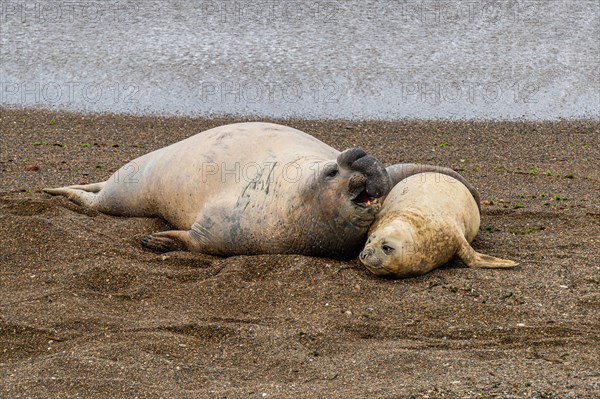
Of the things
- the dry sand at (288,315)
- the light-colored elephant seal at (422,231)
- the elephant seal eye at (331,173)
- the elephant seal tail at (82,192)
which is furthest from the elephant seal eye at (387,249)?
the elephant seal tail at (82,192)

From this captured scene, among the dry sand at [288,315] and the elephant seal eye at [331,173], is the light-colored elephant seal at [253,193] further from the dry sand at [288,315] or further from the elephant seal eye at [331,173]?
the dry sand at [288,315]

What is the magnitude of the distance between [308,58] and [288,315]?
329 inches

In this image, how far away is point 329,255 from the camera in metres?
5.72

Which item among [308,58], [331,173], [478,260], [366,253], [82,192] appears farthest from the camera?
[308,58]

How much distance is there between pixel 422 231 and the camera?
554cm

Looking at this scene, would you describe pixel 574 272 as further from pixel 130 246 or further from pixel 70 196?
pixel 70 196

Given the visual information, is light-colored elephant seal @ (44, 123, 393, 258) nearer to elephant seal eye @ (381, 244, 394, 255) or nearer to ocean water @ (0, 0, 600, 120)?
elephant seal eye @ (381, 244, 394, 255)

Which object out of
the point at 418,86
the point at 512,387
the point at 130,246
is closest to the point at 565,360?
the point at 512,387

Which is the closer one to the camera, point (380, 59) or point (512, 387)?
point (512, 387)

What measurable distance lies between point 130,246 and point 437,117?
565cm

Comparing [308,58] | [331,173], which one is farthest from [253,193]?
[308,58]

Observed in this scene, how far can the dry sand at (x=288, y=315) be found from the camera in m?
3.98

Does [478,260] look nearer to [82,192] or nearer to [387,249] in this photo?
[387,249]

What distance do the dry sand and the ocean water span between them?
405 cm
